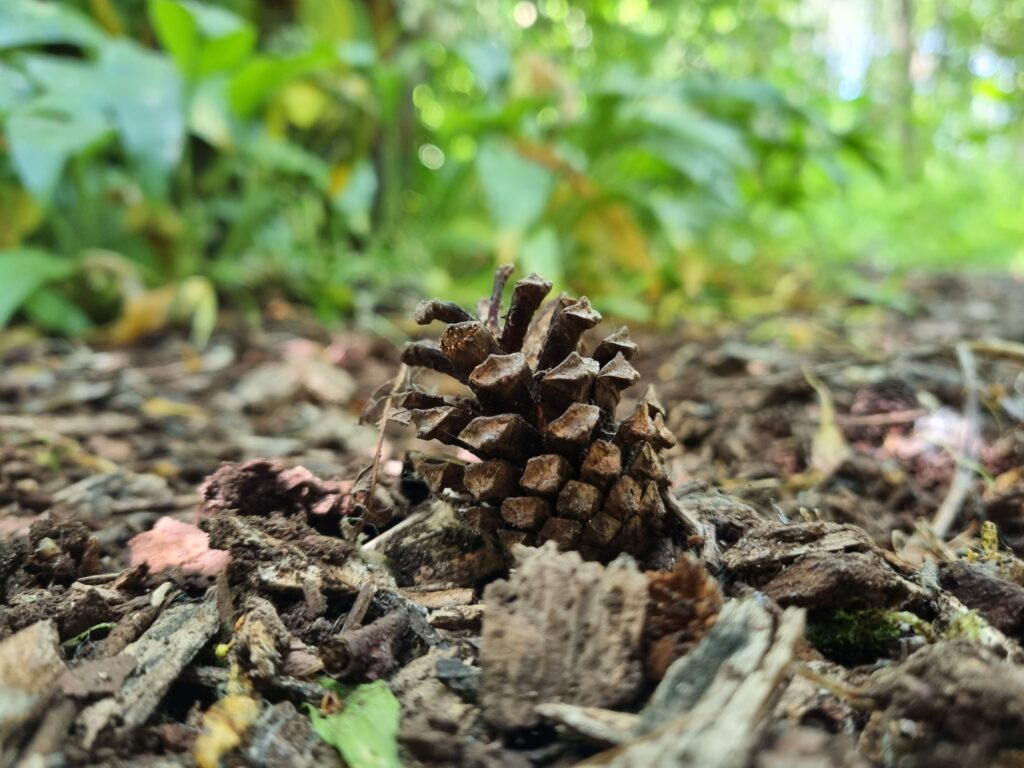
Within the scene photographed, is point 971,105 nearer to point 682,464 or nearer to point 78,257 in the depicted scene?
point 682,464

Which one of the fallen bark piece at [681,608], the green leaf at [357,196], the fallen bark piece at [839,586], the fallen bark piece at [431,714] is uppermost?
the green leaf at [357,196]

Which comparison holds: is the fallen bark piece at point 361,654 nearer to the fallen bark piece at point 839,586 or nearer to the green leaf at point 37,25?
the fallen bark piece at point 839,586

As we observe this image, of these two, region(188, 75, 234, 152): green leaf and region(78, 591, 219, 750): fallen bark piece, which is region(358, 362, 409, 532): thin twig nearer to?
region(78, 591, 219, 750): fallen bark piece

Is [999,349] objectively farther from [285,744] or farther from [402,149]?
[402,149]

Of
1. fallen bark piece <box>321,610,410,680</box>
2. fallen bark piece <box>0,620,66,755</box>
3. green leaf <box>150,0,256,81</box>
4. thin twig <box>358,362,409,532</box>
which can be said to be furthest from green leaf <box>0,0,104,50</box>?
fallen bark piece <box>321,610,410,680</box>

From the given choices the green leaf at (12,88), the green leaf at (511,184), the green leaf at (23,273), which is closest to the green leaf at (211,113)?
the green leaf at (12,88)

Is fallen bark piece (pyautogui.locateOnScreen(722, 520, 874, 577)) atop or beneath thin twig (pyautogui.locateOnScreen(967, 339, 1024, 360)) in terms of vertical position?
beneath
